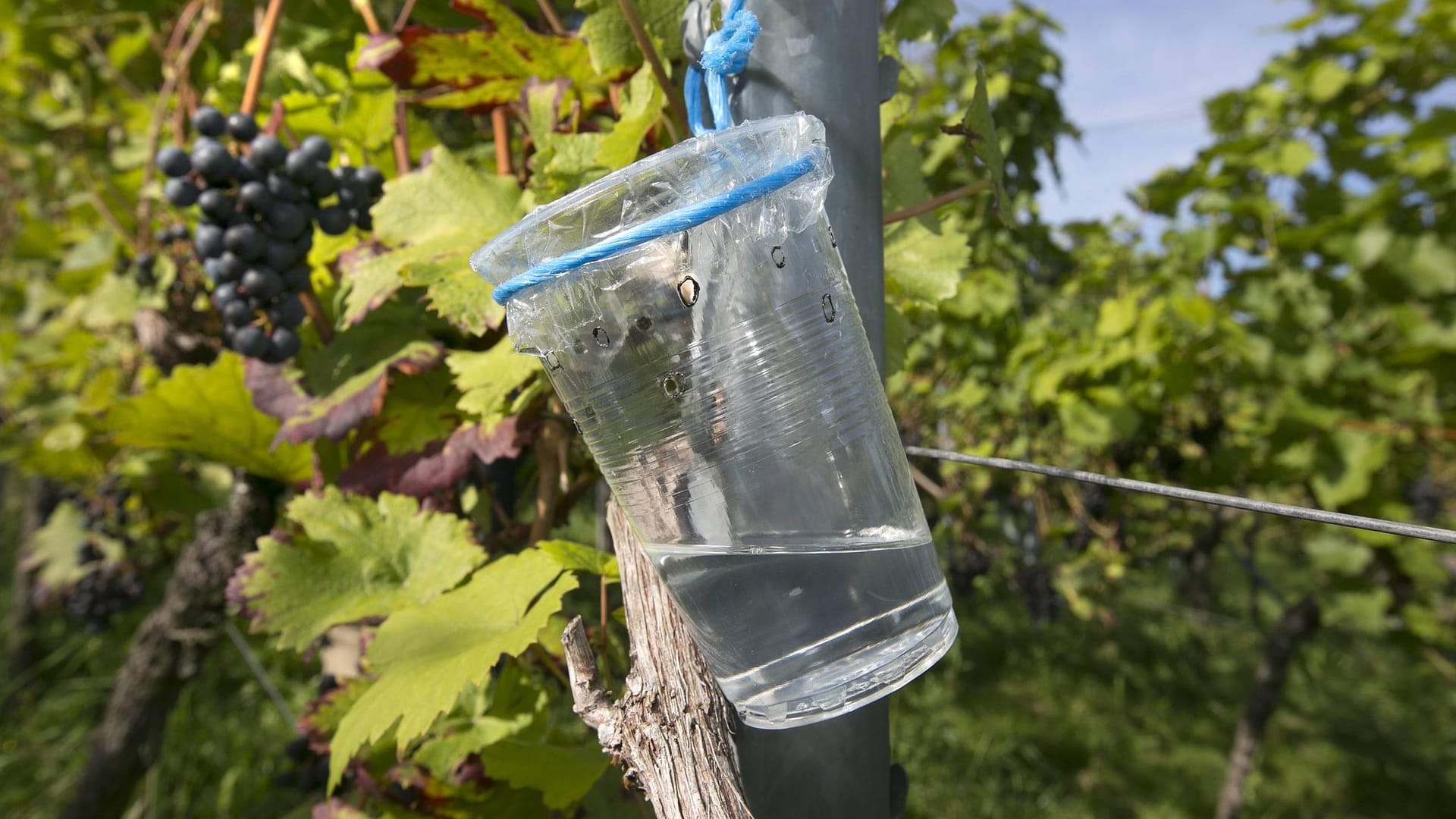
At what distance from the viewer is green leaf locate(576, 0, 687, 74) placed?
0.81 m

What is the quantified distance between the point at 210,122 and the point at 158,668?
1.52 metres

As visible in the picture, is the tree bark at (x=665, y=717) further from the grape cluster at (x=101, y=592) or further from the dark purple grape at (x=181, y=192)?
the grape cluster at (x=101, y=592)

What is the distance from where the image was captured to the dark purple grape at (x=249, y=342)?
42.1 inches

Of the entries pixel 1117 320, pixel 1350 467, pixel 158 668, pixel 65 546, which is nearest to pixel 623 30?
pixel 158 668

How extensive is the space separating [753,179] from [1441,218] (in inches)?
123

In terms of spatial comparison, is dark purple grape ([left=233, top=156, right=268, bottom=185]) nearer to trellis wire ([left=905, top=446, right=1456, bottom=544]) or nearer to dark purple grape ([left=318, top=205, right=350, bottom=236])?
dark purple grape ([left=318, top=205, right=350, bottom=236])

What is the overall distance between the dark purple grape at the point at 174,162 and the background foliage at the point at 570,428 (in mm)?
175

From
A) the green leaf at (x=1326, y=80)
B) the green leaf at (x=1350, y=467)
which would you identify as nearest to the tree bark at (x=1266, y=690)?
the green leaf at (x=1350, y=467)

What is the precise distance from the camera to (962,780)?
382 cm

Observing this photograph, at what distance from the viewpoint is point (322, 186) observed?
1.12 metres

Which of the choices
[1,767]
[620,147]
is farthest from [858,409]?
[1,767]

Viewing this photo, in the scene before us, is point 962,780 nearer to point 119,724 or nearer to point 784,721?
point 119,724

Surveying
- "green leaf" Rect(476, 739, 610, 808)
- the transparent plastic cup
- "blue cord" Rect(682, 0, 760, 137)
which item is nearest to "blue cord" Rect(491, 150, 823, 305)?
the transparent plastic cup

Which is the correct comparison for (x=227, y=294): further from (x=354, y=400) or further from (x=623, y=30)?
(x=623, y=30)
